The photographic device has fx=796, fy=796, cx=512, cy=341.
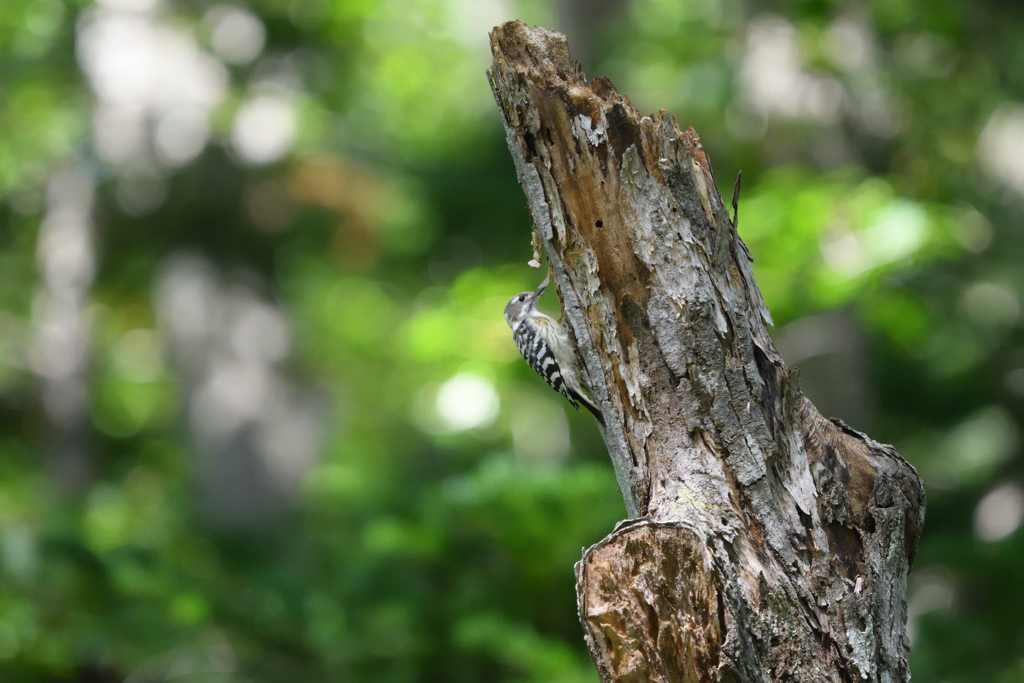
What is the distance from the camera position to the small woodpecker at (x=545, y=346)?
11.5 feet

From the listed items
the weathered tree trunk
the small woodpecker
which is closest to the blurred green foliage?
the small woodpecker

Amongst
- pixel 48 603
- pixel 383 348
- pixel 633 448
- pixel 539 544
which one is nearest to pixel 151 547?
pixel 48 603

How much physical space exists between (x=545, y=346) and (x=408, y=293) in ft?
21.3

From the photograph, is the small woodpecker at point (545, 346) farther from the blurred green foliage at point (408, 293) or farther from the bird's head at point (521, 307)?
the blurred green foliage at point (408, 293)

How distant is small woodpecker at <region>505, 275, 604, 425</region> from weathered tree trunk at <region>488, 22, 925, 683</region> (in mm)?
886

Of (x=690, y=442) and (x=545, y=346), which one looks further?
(x=545, y=346)

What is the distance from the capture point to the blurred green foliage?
16.0ft

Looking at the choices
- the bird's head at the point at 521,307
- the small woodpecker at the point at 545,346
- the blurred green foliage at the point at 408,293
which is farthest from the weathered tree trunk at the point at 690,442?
the blurred green foliage at the point at 408,293

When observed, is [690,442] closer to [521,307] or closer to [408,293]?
[521,307]

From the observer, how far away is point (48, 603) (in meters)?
6.00

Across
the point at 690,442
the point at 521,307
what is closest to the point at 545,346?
the point at 521,307

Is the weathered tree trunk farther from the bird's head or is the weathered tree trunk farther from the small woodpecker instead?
the bird's head

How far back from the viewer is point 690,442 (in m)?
2.06

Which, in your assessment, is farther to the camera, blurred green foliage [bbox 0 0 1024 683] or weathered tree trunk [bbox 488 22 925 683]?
blurred green foliage [bbox 0 0 1024 683]
